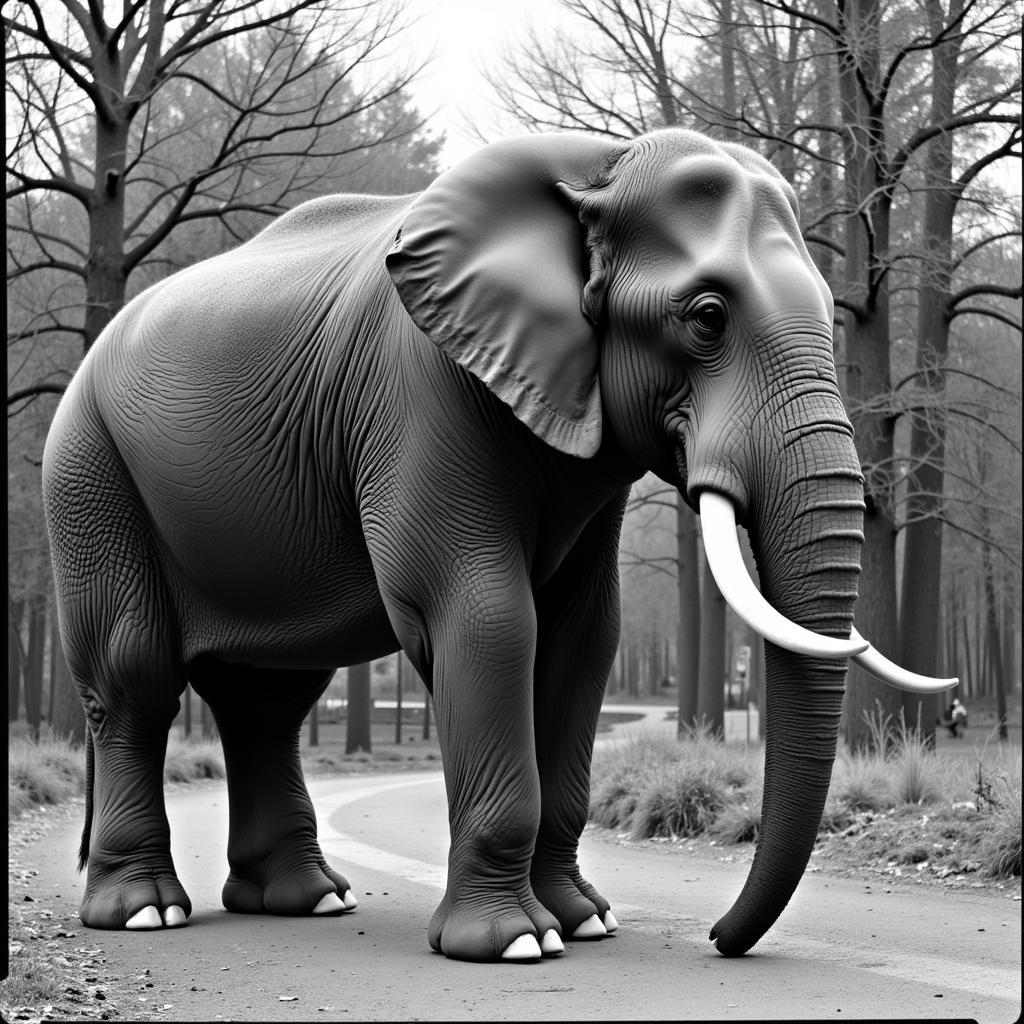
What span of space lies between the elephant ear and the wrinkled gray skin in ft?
0.04

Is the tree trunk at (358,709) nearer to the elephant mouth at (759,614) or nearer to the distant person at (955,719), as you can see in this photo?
the distant person at (955,719)

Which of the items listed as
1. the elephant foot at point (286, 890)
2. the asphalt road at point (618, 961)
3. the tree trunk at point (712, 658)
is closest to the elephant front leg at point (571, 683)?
the asphalt road at point (618, 961)

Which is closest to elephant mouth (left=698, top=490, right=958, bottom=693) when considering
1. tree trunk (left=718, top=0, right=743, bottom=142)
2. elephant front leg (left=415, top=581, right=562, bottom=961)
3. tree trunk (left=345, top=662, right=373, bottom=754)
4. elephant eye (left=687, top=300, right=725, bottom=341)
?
elephant eye (left=687, top=300, right=725, bottom=341)

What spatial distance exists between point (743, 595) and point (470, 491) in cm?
122

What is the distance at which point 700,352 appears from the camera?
5.24 meters

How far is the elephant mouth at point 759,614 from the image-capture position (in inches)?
183

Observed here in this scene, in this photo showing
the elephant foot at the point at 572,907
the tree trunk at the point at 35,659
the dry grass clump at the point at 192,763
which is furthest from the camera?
the tree trunk at the point at 35,659

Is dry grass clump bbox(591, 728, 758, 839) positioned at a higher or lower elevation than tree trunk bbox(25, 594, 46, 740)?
lower

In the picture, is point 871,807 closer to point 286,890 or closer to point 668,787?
point 668,787

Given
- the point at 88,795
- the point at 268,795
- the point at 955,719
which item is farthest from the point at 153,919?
the point at 955,719

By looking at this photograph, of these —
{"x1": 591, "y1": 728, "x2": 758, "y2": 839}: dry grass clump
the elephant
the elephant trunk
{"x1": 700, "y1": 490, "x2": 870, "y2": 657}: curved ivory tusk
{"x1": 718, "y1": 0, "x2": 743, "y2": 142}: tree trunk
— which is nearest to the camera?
{"x1": 700, "y1": 490, "x2": 870, "y2": 657}: curved ivory tusk

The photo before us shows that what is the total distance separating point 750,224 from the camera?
528 cm

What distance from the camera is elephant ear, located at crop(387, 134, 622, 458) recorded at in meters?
5.40

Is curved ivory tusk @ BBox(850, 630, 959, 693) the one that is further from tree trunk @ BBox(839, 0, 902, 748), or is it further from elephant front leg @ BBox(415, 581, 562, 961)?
tree trunk @ BBox(839, 0, 902, 748)
